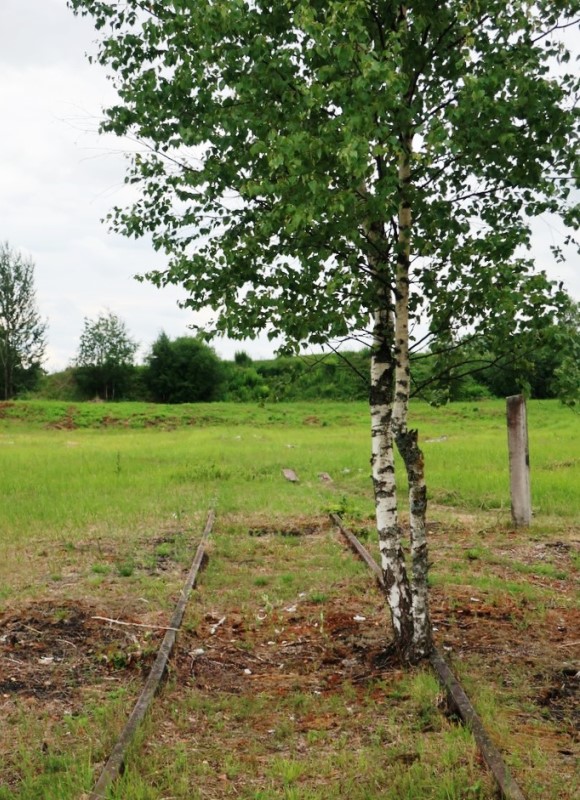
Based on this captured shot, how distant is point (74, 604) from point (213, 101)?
496 cm

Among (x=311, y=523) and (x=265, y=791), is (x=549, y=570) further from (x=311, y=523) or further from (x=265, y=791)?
(x=265, y=791)

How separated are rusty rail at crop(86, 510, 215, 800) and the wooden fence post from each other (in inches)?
231

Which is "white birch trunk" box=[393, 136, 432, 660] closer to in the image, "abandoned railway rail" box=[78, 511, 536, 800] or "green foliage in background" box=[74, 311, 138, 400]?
"abandoned railway rail" box=[78, 511, 536, 800]

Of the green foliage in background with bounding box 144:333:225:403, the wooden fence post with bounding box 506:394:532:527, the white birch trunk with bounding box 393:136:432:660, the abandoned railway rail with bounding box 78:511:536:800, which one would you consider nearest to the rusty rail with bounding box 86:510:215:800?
the abandoned railway rail with bounding box 78:511:536:800

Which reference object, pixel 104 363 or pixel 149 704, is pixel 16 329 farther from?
pixel 149 704

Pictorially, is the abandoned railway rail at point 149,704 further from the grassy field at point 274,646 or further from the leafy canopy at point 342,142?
the leafy canopy at point 342,142

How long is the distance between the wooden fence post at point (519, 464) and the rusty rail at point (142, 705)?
5.87m

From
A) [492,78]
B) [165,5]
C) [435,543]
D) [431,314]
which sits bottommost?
[435,543]

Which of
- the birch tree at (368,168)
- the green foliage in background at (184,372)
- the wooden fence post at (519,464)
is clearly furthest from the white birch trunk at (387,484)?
the green foliage in background at (184,372)

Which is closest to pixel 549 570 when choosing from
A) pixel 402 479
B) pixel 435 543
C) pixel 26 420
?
pixel 435 543

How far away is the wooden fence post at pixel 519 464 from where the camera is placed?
12422 mm

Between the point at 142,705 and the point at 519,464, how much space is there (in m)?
8.68

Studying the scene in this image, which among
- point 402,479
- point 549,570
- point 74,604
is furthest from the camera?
point 402,479

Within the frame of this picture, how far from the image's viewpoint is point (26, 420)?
44094mm
